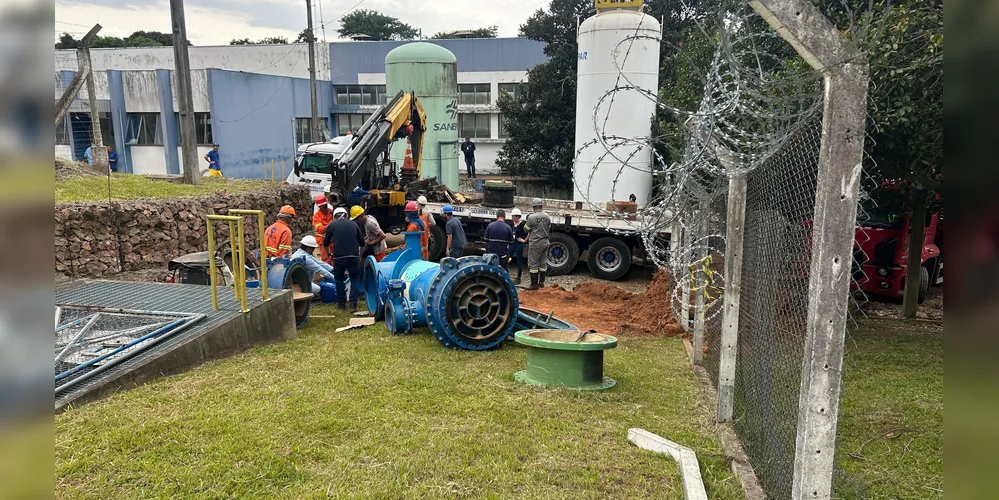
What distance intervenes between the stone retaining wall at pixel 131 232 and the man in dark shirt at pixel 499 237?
562 centimetres

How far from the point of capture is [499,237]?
12.4 metres

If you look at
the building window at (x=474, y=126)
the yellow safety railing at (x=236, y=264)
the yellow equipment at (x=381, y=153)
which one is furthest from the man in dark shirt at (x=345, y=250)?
the building window at (x=474, y=126)

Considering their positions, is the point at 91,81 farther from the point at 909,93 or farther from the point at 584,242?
the point at 909,93

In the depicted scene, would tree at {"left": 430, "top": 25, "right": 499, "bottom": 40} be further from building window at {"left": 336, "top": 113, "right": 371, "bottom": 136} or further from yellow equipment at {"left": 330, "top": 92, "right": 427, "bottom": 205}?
yellow equipment at {"left": 330, "top": 92, "right": 427, "bottom": 205}

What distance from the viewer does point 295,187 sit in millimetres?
17594

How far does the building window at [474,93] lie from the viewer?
3678cm

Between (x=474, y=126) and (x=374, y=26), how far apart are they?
35.4m

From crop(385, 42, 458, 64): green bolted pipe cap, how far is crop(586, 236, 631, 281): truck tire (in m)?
11.6

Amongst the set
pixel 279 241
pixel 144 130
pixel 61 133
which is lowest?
pixel 279 241

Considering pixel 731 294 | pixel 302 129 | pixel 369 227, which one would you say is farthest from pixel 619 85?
pixel 302 129

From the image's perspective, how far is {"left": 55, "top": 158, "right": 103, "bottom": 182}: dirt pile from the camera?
1541cm

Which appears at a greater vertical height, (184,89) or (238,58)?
(238,58)
